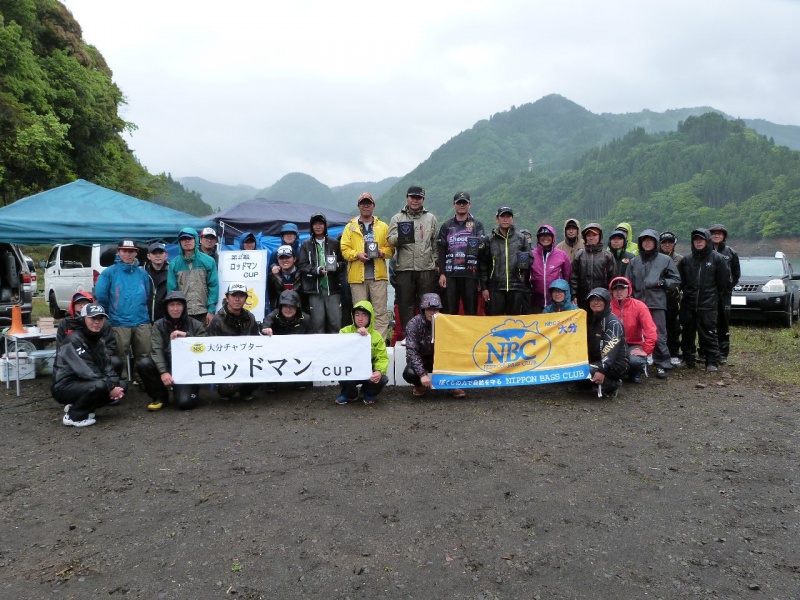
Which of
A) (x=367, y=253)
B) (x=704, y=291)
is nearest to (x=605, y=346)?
(x=704, y=291)

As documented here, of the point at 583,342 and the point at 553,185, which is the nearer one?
the point at 583,342

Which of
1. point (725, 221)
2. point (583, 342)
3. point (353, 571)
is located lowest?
point (353, 571)

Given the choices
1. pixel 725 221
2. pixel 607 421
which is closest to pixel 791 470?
pixel 607 421

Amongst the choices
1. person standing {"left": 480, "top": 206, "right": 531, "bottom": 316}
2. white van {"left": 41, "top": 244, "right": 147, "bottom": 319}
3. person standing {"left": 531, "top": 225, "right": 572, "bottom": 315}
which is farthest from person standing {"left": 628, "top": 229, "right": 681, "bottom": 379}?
white van {"left": 41, "top": 244, "right": 147, "bottom": 319}

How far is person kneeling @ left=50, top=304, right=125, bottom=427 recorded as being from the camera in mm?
5582

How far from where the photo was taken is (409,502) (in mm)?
3770

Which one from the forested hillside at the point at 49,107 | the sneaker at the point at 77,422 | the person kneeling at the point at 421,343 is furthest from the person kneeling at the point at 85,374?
the forested hillside at the point at 49,107

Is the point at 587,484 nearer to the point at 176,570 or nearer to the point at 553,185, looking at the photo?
the point at 176,570

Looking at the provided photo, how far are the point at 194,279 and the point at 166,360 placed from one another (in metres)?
1.25

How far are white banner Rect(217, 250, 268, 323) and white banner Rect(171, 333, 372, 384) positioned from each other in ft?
7.08

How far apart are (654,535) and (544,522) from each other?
636 mm

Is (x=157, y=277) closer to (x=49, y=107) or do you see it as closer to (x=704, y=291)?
(x=704, y=291)

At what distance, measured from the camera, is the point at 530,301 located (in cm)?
736

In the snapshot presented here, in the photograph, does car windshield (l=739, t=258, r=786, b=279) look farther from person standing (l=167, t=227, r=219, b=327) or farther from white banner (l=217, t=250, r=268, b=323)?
person standing (l=167, t=227, r=219, b=327)
